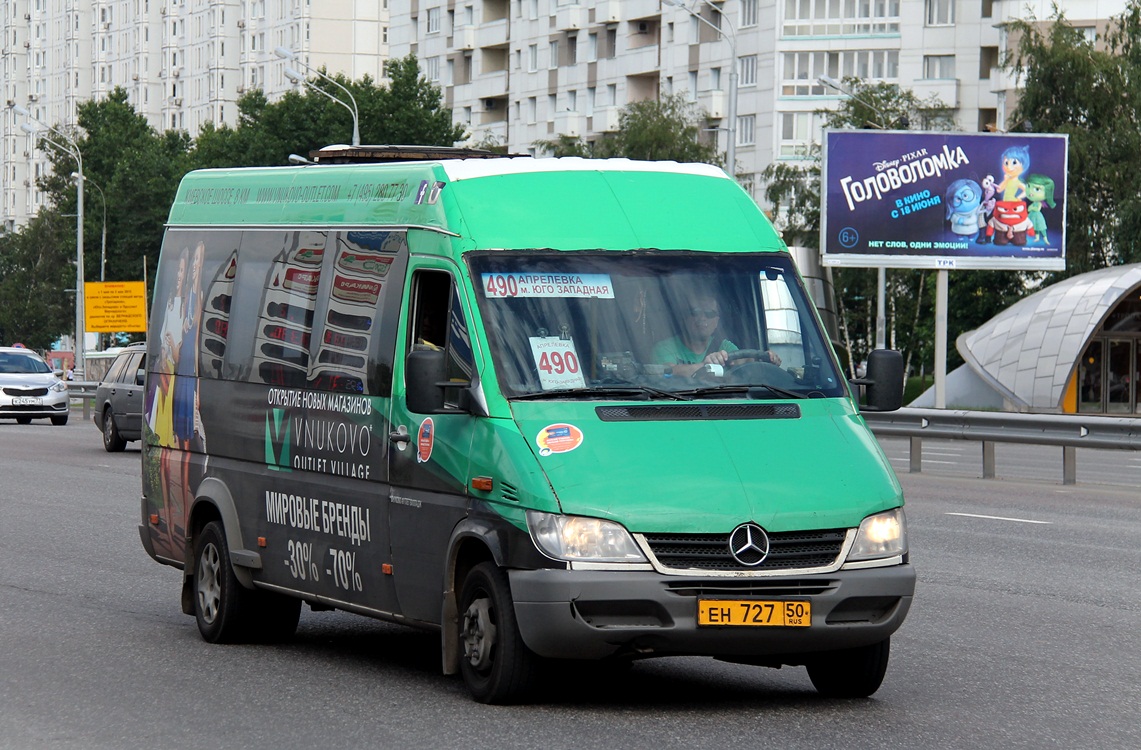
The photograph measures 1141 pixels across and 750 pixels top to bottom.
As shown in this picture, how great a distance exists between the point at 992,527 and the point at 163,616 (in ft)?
27.7

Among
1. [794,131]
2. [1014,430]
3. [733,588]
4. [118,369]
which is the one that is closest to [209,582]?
[733,588]

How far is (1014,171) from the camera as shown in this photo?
47.2 meters

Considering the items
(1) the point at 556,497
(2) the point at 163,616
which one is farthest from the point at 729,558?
(2) the point at 163,616

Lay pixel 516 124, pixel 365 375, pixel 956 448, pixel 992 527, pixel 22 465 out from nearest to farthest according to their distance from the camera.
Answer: pixel 365 375, pixel 992 527, pixel 22 465, pixel 956 448, pixel 516 124

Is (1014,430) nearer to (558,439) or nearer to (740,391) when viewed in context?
(740,391)

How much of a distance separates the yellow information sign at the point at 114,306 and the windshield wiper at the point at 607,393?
71.8 metres

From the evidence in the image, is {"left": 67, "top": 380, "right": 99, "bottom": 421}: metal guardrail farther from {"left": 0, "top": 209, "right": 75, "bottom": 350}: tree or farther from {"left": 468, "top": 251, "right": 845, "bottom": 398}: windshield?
{"left": 0, "top": 209, "right": 75, "bottom": 350}: tree

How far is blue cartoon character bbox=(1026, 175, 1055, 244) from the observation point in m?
47.1

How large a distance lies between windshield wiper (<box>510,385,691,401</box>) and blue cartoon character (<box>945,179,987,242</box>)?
130ft

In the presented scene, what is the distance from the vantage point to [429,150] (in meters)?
12.0

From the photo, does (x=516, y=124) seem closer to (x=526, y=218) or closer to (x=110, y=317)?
(x=110, y=317)

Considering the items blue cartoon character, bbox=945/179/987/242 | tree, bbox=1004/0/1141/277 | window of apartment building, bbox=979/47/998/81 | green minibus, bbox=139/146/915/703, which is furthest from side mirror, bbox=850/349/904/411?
window of apartment building, bbox=979/47/998/81

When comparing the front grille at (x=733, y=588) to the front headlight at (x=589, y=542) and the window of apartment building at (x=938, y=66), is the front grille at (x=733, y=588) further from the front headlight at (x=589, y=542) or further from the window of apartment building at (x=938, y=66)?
the window of apartment building at (x=938, y=66)

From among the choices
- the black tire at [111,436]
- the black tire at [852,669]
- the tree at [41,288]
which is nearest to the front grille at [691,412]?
the black tire at [852,669]
